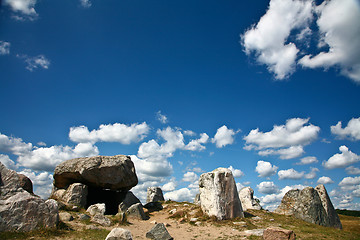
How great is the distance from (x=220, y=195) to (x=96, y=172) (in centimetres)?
1038

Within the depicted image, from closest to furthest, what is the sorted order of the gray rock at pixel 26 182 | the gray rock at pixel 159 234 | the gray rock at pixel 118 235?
the gray rock at pixel 118 235, the gray rock at pixel 159 234, the gray rock at pixel 26 182

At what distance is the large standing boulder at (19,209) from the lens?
989cm

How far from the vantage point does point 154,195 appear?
28219 millimetres

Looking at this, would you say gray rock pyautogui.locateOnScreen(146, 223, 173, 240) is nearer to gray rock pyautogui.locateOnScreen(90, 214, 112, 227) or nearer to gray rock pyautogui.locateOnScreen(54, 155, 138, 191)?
gray rock pyautogui.locateOnScreen(90, 214, 112, 227)

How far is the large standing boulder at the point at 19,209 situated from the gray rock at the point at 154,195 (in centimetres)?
1774

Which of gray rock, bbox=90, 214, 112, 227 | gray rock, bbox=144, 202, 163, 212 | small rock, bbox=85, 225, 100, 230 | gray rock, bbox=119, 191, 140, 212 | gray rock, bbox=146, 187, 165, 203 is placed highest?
gray rock, bbox=146, 187, 165, 203

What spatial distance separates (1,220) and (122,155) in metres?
11.6

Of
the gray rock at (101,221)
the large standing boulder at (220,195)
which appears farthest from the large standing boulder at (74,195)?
the large standing boulder at (220,195)

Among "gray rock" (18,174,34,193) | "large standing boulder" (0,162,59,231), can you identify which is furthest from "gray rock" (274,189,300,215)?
"gray rock" (18,174,34,193)

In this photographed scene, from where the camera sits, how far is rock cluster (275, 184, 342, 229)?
688 inches

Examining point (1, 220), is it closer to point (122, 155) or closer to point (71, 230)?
point (71, 230)

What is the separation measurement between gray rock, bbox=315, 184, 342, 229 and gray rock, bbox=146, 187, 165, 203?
1750 cm

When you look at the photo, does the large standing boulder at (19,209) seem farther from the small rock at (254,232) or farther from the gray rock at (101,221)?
the small rock at (254,232)

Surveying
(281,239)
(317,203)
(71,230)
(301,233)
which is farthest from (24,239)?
(317,203)
